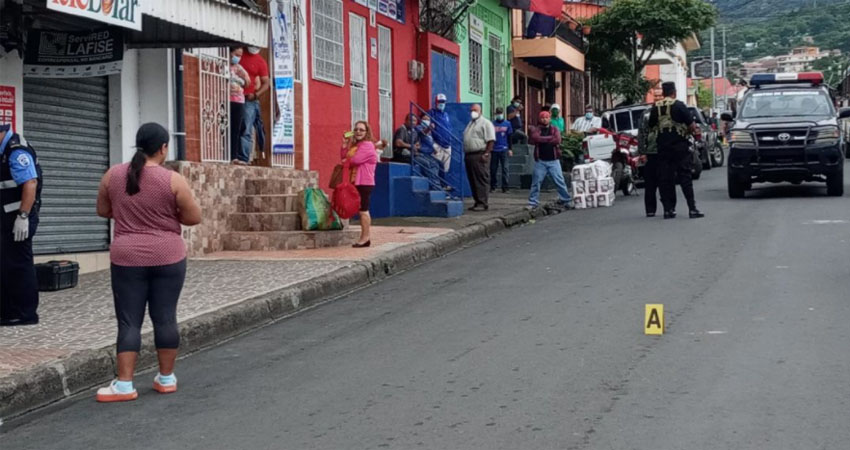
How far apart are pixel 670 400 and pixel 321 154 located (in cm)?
1359

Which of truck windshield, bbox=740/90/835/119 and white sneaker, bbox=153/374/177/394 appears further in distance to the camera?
truck windshield, bbox=740/90/835/119

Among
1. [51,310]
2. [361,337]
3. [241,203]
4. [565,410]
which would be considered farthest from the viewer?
[241,203]

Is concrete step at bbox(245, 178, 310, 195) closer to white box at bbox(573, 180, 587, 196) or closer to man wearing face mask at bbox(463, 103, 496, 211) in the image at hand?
man wearing face mask at bbox(463, 103, 496, 211)

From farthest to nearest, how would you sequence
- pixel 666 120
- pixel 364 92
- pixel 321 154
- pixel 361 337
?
pixel 364 92, pixel 321 154, pixel 666 120, pixel 361 337

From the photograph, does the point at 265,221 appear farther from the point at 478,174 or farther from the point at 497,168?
the point at 497,168

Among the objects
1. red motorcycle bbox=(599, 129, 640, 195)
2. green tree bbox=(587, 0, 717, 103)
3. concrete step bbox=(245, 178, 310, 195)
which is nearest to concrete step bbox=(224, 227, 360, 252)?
concrete step bbox=(245, 178, 310, 195)

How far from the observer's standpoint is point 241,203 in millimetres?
15820

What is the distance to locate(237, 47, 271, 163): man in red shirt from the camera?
1622 centimetres

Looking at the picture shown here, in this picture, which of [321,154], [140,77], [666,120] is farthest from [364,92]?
[140,77]

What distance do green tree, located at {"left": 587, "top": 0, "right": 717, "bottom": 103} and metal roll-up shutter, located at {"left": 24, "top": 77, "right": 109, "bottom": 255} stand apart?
33.3 m

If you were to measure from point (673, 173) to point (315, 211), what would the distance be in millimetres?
5653

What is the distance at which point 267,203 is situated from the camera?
1577 cm

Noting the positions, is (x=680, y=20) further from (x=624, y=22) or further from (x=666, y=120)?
(x=666, y=120)

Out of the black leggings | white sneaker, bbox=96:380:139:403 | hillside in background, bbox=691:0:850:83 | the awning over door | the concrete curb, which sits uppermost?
hillside in background, bbox=691:0:850:83
